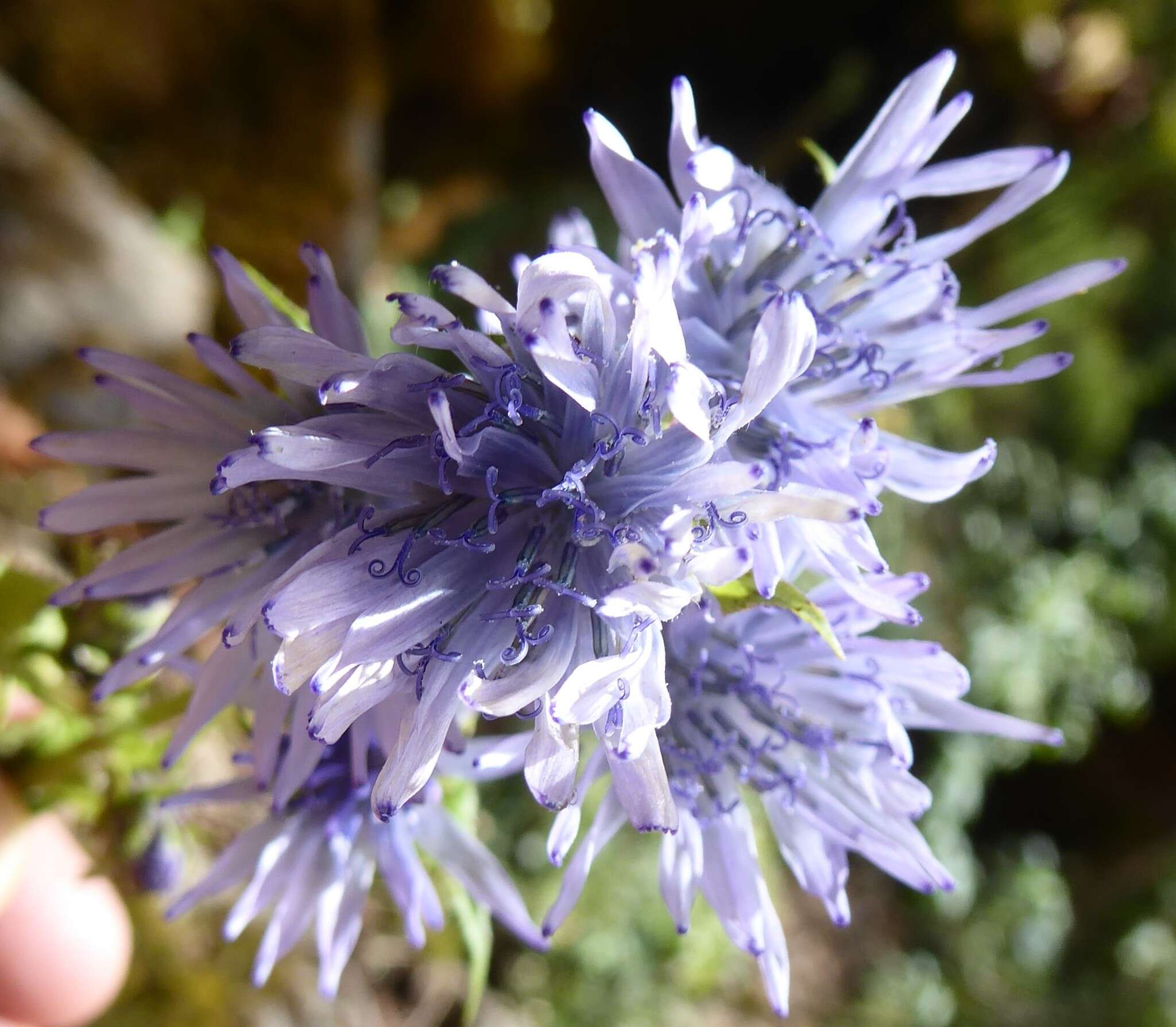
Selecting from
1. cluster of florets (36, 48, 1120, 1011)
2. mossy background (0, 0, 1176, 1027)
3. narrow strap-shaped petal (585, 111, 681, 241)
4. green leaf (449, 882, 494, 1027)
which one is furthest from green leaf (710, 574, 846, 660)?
mossy background (0, 0, 1176, 1027)

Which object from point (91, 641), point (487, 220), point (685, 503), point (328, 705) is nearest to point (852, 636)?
point (685, 503)

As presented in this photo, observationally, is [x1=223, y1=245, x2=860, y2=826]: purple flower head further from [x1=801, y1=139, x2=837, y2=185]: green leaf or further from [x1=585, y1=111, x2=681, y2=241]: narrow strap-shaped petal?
[x1=801, y1=139, x2=837, y2=185]: green leaf

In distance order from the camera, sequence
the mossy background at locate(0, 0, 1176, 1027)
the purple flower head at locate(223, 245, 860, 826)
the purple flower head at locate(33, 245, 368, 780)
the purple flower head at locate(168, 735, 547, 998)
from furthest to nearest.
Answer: the mossy background at locate(0, 0, 1176, 1027) < the purple flower head at locate(168, 735, 547, 998) < the purple flower head at locate(33, 245, 368, 780) < the purple flower head at locate(223, 245, 860, 826)

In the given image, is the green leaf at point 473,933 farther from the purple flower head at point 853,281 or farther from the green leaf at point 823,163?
the green leaf at point 823,163

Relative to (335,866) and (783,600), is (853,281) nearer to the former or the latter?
(783,600)

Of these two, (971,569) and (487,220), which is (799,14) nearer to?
(487,220)

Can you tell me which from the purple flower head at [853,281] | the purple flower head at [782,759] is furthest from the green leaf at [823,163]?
the purple flower head at [782,759]
